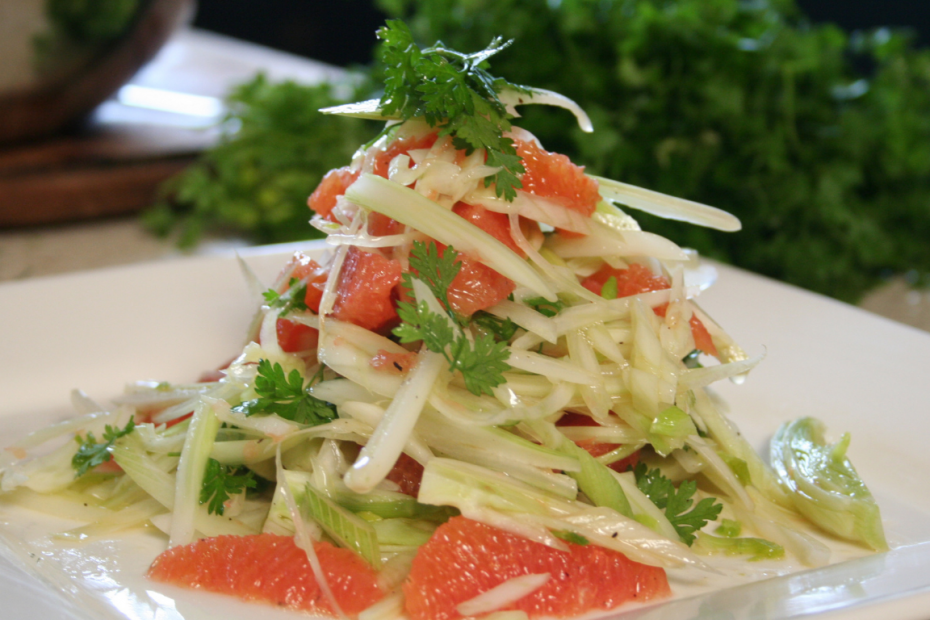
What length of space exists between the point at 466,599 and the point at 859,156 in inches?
104

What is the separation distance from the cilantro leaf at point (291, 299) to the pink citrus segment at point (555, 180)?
0.54 meters

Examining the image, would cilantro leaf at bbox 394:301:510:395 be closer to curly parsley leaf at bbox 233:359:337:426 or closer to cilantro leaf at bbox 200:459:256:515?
curly parsley leaf at bbox 233:359:337:426

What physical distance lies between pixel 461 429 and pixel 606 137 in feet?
5.97

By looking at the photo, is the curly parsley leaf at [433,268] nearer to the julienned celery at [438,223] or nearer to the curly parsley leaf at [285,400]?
the julienned celery at [438,223]

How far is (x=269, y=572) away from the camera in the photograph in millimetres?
1427

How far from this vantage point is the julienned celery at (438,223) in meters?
1.53

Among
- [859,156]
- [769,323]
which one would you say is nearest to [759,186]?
[859,156]

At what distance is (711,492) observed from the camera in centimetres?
178

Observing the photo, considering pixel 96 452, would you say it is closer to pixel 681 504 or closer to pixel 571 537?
pixel 571 537

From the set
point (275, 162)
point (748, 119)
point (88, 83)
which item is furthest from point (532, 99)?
point (88, 83)

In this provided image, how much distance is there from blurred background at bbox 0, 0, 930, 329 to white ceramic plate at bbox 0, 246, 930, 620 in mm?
759

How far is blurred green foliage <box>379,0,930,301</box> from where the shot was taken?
123 inches

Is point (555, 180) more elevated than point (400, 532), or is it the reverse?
point (555, 180)

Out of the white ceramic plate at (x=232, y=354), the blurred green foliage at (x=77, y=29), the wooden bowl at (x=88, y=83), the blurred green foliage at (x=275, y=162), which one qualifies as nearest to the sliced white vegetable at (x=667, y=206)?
the white ceramic plate at (x=232, y=354)
